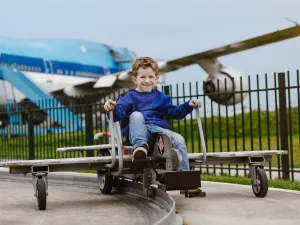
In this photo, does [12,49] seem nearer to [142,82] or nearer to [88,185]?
[88,185]

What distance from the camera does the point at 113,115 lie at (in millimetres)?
7496

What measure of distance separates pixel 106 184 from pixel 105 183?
0.9 inches

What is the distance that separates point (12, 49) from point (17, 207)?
24444mm

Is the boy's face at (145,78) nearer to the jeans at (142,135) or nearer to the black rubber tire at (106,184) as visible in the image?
the jeans at (142,135)

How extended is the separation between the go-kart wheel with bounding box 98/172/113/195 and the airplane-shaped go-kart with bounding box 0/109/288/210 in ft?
2.52

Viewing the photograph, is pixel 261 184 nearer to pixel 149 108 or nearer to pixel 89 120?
pixel 149 108

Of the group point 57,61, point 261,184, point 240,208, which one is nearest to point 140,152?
point 240,208

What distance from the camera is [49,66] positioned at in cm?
3512

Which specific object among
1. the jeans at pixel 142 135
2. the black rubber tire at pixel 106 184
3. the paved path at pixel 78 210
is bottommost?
the paved path at pixel 78 210

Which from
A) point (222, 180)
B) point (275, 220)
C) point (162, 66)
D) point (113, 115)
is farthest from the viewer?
point (162, 66)

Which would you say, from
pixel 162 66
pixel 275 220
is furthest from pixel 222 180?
pixel 162 66

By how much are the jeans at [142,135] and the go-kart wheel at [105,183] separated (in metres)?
1.85

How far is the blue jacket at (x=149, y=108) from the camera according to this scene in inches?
297

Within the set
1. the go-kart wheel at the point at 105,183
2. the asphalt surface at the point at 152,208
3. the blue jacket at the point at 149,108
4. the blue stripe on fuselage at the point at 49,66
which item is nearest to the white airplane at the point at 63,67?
the blue stripe on fuselage at the point at 49,66
